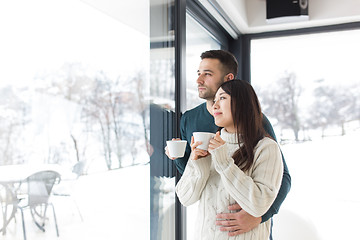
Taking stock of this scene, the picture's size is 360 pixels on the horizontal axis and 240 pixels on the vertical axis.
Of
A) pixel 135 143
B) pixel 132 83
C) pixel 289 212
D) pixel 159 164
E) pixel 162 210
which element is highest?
pixel 132 83

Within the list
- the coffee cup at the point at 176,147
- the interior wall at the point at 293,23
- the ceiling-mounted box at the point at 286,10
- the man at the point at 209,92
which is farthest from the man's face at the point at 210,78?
the ceiling-mounted box at the point at 286,10

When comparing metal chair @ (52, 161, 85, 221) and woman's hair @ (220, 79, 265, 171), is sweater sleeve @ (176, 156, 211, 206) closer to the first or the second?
woman's hair @ (220, 79, 265, 171)

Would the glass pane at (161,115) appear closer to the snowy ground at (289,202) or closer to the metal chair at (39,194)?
the snowy ground at (289,202)

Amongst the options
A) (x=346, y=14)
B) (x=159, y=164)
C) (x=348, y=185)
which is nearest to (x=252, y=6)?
(x=346, y=14)

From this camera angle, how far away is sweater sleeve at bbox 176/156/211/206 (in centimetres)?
122

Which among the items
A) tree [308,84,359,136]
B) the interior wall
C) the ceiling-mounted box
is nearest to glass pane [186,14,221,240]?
the interior wall

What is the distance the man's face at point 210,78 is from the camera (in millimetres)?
1646

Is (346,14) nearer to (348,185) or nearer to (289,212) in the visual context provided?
(348,185)

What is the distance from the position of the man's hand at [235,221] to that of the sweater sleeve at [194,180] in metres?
0.12

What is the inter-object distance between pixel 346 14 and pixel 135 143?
247 cm

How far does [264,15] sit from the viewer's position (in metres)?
3.24

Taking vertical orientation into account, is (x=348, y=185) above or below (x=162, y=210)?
below

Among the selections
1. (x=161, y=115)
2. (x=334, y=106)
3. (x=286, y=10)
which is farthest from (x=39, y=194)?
(x=334, y=106)

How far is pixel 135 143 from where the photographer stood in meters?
1.52
